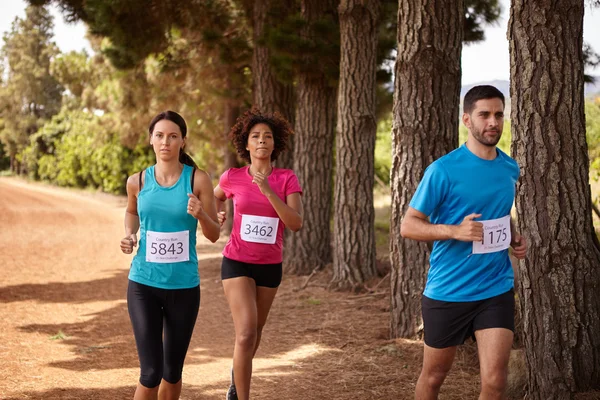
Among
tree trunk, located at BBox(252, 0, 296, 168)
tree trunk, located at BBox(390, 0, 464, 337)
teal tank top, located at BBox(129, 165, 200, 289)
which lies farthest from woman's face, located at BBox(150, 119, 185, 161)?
tree trunk, located at BBox(252, 0, 296, 168)

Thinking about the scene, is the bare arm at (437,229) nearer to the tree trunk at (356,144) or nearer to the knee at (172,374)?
the knee at (172,374)

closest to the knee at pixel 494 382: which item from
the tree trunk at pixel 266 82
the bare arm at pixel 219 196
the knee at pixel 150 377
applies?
the knee at pixel 150 377

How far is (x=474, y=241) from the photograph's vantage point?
12.8 feet

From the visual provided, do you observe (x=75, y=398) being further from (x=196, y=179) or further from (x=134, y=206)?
(x=196, y=179)

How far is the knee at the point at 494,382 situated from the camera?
382 cm

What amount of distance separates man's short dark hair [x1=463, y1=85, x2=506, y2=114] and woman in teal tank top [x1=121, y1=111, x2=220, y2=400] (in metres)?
1.51

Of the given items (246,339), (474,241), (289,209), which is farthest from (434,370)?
(289,209)

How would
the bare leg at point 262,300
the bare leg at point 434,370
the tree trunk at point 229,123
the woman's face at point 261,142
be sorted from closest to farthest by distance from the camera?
the bare leg at point 434,370
the bare leg at point 262,300
the woman's face at point 261,142
the tree trunk at point 229,123

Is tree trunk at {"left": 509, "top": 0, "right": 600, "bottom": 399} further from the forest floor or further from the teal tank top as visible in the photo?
the teal tank top

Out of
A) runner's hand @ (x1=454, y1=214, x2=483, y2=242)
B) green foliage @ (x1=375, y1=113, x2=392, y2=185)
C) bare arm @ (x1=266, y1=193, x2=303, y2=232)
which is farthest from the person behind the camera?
green foliage @ (x1=375, y1=113, x2=392, y2=185)

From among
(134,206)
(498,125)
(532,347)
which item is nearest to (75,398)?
(134,206)

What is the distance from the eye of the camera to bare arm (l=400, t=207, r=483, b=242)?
12.2 feet

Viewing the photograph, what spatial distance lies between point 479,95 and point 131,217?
2163 mm

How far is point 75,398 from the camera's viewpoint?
19.0 feet
